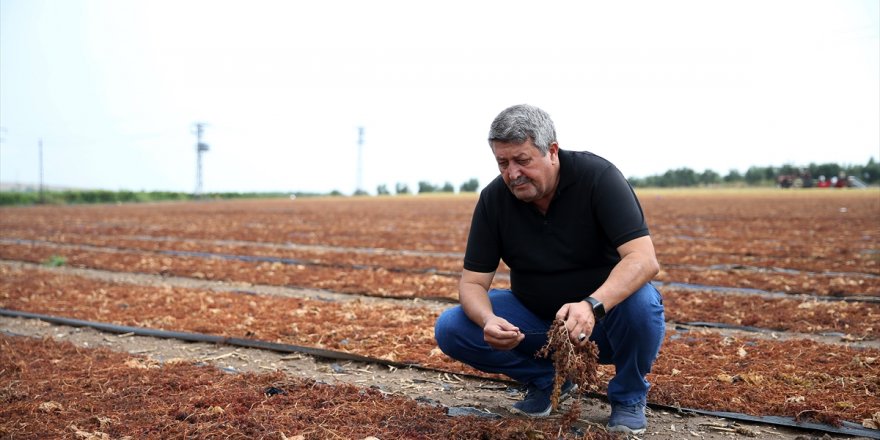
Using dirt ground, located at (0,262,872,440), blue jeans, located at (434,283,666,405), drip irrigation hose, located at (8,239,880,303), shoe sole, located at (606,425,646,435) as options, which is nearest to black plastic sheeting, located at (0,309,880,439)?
dirt ground, located at (0,262,872,440)

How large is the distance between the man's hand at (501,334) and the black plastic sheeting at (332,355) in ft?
1.96

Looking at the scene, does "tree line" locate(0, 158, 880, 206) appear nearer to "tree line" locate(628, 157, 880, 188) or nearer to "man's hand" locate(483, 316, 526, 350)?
"tree line" locate(628, 157, 880, 188)

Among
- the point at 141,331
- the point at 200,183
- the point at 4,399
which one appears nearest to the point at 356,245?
the point at 141,331

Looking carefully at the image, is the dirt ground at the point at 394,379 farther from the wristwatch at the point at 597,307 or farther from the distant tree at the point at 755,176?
the distant tree at the point at 755,176

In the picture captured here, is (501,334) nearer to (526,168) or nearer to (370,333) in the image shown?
(526,168)

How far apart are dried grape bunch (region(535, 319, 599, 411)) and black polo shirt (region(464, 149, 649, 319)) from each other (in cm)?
34

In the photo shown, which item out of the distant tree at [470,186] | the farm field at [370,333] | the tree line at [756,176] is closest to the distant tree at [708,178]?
the tree line at [756,176]

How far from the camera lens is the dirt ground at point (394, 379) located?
3090mm

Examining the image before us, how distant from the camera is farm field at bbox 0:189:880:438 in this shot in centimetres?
311

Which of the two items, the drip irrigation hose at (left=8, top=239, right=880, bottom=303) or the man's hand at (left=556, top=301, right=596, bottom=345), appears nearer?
the man's hand at (left=556, top=301, right=596, bottom=345)

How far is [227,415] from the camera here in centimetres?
311

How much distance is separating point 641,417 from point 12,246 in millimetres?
13683

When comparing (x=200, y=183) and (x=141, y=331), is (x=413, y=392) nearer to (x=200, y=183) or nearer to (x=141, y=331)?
(x=141, y=331)

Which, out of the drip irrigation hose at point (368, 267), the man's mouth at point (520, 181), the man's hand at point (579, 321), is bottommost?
the drip irrigation hose at point (368, 267)
